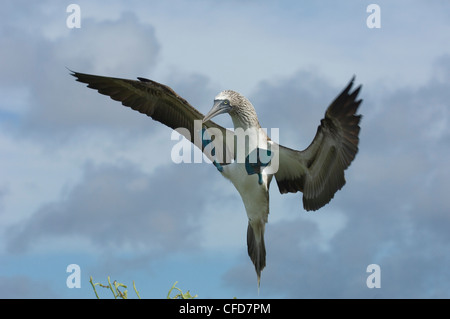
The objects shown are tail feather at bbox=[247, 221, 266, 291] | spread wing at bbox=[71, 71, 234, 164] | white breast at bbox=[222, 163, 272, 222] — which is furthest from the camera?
spread wing at bbox=[71, 71, 234, 164]

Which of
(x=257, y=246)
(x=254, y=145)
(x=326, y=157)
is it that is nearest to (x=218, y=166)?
(x=254, y=145)

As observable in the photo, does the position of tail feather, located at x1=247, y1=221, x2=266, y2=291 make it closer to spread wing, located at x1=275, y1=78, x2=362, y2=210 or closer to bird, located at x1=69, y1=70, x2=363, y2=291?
bird, located at x1=69, y1=70, x2=363, y2=291

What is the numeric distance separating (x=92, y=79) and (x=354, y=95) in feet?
15.2

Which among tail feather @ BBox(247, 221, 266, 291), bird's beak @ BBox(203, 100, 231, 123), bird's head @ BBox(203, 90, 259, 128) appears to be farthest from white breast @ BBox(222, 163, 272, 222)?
bird's beak @ BBox(203, 100, 231, 123)

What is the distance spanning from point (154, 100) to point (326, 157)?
10.5 ft

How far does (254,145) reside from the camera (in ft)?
29.9

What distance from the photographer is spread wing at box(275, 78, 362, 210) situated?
337 inches

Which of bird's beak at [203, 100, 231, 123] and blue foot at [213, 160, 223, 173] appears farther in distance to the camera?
blue foot at [213, 160, 223, 173]

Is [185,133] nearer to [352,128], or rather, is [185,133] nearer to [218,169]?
[218,169]
